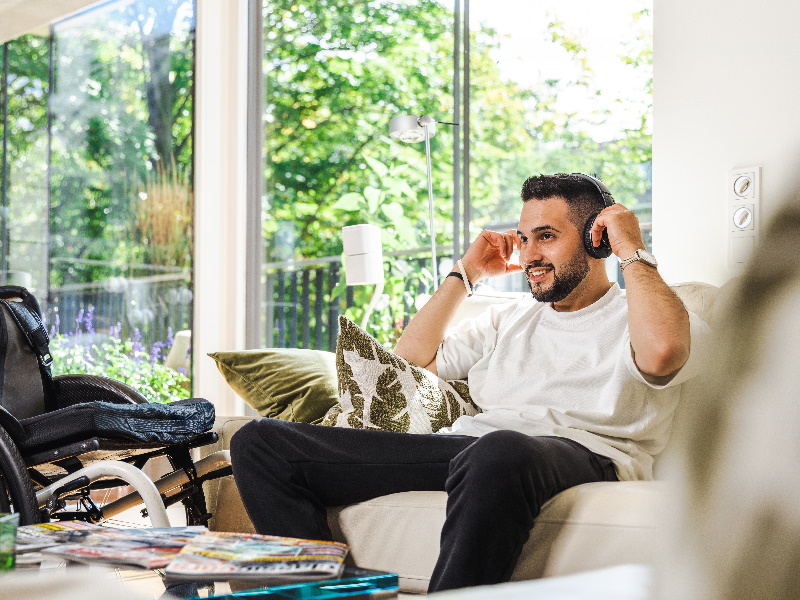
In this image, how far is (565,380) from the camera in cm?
189

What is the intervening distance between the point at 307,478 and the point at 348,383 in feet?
0.97

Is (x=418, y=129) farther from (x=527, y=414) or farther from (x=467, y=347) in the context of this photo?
(x=527, y=414)

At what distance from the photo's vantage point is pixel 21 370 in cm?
272

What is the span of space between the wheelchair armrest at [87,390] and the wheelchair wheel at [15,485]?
25.3 inches

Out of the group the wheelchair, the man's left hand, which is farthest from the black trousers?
the man's left hand

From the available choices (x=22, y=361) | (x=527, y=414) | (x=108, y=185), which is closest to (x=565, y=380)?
(x=527, y=414)

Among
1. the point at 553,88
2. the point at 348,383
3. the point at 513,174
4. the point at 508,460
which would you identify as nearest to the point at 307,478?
the point at 348,383

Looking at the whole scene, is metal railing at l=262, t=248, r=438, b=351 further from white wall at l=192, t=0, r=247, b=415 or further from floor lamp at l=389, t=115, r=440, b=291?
floor lamp at l=389, t=115, r=440, b=291

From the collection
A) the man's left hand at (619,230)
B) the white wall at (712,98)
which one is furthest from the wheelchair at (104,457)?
the white wall at (712,98)

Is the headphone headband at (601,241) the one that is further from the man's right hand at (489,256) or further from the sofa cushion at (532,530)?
the sofa cushion at (532,530)

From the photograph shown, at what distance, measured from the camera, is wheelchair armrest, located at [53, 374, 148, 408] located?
2729mm

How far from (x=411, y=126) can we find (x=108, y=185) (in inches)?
85.6

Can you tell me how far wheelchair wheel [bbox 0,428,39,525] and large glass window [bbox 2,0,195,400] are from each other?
2569 millimetres

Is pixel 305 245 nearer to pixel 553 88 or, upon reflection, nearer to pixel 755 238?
pixel 553 88
